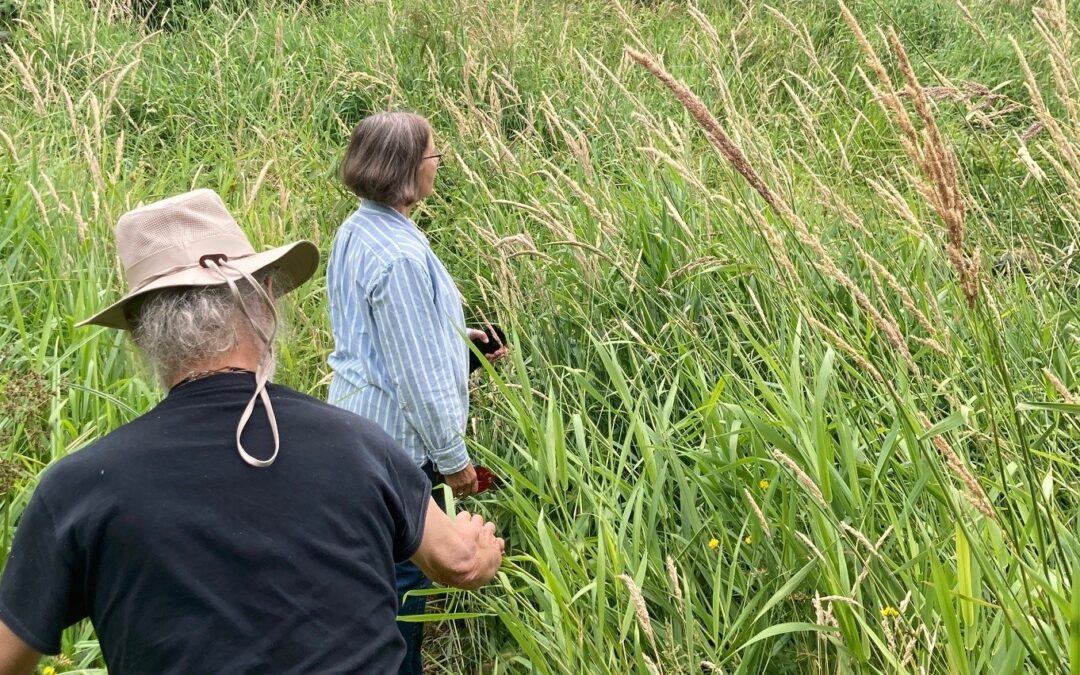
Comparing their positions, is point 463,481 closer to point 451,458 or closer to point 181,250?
point 451,458

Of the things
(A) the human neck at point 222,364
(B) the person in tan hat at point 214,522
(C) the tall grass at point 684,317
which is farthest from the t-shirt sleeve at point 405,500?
(C) the tall grass at point 684,317

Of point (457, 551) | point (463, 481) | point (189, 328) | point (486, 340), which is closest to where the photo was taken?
point (189, 328)

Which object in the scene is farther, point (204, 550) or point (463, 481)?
point (463, 481)

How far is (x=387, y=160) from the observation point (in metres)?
3.09

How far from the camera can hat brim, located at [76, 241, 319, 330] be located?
1.84 metres

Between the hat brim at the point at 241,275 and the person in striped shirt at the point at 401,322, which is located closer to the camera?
the hat brim at the point at 241,275

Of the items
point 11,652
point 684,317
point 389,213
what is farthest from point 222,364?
point 684,317

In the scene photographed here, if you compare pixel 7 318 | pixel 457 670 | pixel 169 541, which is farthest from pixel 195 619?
pixel 7 318

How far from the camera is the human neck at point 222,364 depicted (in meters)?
1.83

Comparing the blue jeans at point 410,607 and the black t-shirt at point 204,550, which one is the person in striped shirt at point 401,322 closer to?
the blue jeans at point 410,607

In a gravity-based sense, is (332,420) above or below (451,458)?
above

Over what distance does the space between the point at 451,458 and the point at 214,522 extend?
126 centimetres

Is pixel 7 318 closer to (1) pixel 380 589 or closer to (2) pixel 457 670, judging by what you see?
(2) pixel 457 670

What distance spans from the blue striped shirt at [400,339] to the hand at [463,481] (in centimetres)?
3
